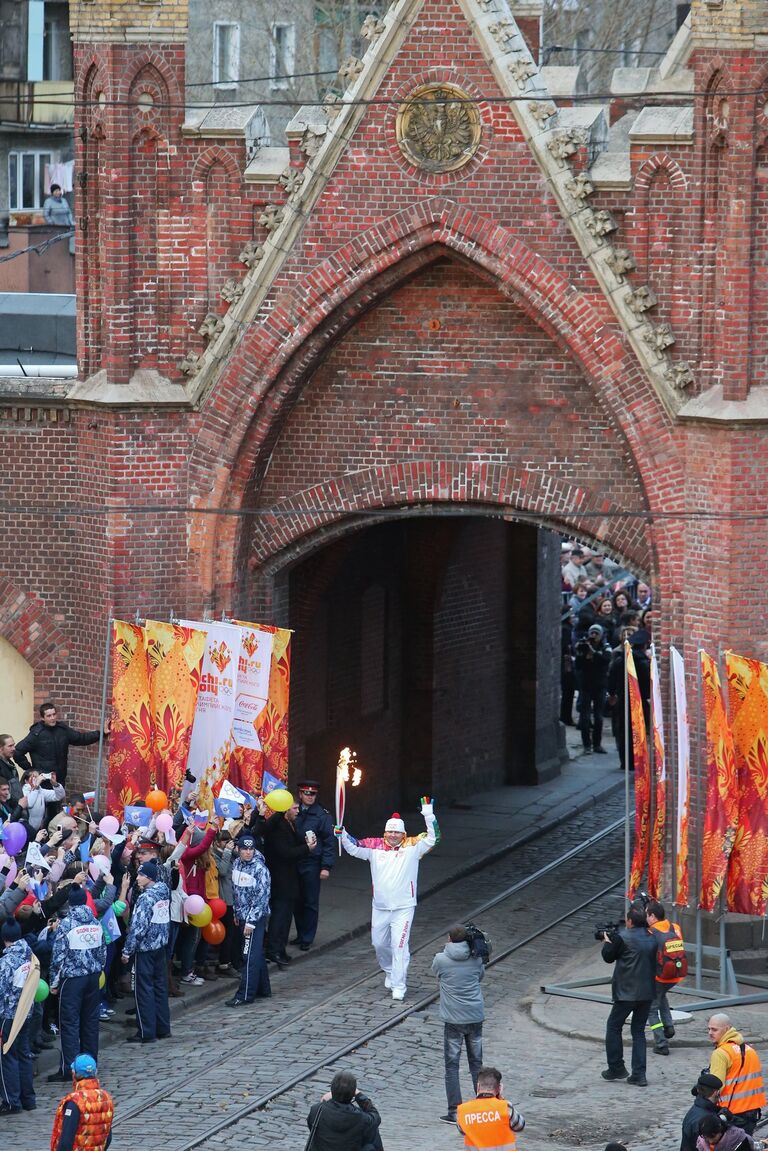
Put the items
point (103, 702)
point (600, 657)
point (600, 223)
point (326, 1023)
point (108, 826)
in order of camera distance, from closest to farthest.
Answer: point (326, 1023) < point (108, 826) < point (600, 223) < point (103, 702) < point (600, 657)

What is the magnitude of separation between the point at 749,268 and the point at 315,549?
4744 mm

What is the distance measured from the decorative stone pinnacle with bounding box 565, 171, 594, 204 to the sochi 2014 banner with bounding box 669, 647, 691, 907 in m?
3.79

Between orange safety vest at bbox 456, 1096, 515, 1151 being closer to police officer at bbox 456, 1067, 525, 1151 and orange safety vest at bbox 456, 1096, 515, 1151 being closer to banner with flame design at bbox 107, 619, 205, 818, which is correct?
police officer at bbox 456, 1067, 525, 1151

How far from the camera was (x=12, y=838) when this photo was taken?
17.8 metres

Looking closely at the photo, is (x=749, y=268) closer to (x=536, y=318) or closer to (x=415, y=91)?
(x=536, y=318)

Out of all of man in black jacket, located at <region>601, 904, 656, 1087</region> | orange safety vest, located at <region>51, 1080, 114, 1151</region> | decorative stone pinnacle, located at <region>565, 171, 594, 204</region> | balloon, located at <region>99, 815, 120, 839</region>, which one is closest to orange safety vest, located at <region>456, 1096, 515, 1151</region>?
orange safety vest, located at <region>51, 1080, 114, 1151</region>

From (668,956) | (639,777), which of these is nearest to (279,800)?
(639,777)

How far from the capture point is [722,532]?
1977 cm

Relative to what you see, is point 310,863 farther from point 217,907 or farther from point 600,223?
point 600,223

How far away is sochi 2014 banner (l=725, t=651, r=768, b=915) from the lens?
19.1 meters

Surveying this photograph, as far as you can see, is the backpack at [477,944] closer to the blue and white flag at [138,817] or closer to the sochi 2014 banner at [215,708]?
the blue and white flag at [138,817]

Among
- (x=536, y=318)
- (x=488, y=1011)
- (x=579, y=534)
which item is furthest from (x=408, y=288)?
(x=488, y=1011)

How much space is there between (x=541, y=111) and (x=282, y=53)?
23217 mm

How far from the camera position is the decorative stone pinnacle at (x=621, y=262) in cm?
2011
